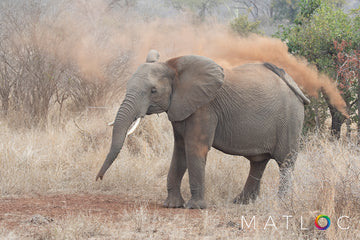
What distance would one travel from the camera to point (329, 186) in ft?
18.8

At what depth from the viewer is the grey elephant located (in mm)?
6969

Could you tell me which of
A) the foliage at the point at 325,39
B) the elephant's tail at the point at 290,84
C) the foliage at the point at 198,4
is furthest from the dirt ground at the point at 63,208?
the foliage at the point at 198,4

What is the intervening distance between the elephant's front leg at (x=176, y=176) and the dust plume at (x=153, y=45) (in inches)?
59.5

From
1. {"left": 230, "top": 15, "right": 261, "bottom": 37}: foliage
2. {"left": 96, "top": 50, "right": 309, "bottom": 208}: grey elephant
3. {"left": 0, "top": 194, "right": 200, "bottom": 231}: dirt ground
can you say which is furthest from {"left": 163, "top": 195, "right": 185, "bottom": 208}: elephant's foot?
{"left": 230, "top": 15, "right": 261, "bottom": 37}: foliage

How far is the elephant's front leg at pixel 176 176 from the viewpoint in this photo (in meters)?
7.52

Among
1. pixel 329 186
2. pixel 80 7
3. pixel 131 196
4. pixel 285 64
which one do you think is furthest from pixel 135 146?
pixel 80 7

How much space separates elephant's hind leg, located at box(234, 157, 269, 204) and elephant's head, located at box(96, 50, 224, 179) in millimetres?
1557

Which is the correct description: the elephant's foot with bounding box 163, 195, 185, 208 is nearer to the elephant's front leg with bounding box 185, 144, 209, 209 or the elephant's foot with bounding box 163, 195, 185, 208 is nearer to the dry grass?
the elephant's front leg with bounding box 185, 144, 209, 209

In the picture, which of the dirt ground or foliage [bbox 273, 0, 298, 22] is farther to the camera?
foliage [bbox 273, 0, 298, 22]

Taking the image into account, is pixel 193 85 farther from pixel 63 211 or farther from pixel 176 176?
pixel 63 211

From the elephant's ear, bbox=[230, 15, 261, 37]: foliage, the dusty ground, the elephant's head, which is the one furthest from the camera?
bbox=[230, 15, 261, 37]: foliage

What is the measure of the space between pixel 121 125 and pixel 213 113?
130 cm

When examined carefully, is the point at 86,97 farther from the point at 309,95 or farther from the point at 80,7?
the point at 309,95

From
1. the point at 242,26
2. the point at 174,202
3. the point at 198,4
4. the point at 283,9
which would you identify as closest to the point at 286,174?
the point at 174,202
